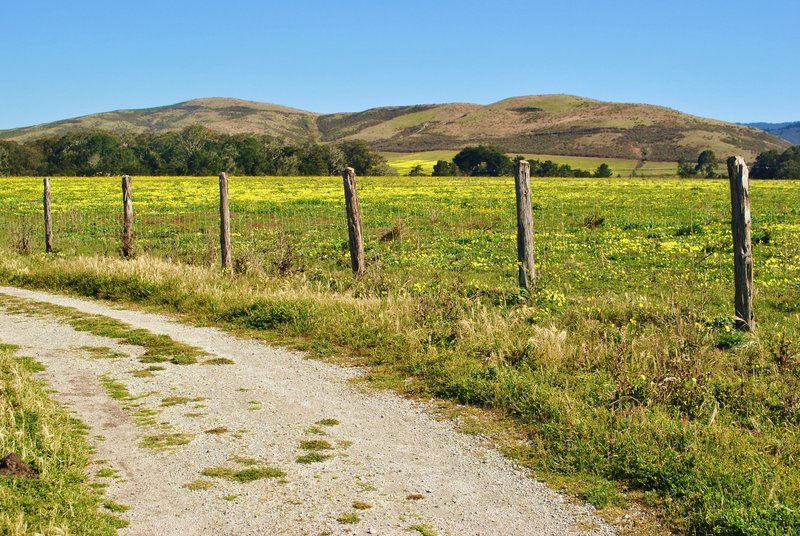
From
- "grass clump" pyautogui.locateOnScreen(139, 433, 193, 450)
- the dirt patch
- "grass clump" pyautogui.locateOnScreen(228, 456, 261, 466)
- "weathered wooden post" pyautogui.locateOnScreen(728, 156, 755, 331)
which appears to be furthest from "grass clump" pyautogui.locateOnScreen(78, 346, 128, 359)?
"weathered wooden post" pyautogui.locateOnScreen(728, 156, 755, 331)

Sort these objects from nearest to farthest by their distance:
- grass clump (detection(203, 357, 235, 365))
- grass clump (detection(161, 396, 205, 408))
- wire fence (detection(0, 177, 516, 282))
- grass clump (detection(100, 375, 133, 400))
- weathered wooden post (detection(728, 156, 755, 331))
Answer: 1. grass clump (detection(161, 396, 205, 408))
2. grass clump (detection(100, 375, 133, 400))
3. weathered wooden post (detection(728, 156, 755, 331))
4. grass clump (detection(203, 357, 235, 365))
5. wire fence (detection(0, 177, 516, 282))

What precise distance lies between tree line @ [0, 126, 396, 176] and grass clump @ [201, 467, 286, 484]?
305 feet

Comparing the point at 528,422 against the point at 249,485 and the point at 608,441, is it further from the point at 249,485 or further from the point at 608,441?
the point at 249,485

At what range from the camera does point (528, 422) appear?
286 inches

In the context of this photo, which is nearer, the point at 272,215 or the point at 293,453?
the point at 293,453

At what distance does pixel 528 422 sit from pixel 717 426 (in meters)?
1.67

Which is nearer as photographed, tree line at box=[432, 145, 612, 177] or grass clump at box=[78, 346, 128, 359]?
grass clump at box=[78, 346, 128, 359]

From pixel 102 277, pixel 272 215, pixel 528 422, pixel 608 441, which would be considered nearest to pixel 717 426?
pixel 608 441

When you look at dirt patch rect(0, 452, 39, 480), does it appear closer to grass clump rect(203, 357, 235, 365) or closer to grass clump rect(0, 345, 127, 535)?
grass clump rect(0, 345, 127, 535)

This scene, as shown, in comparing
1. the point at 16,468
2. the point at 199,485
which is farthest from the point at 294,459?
the point at 16,468

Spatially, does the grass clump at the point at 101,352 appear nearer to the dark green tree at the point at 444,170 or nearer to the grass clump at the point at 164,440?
the grass clump at the point at 164,440

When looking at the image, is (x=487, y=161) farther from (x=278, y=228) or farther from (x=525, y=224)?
(x=525, y=224)

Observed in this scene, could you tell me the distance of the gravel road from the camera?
525 cm

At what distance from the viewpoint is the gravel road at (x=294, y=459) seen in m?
5.25
